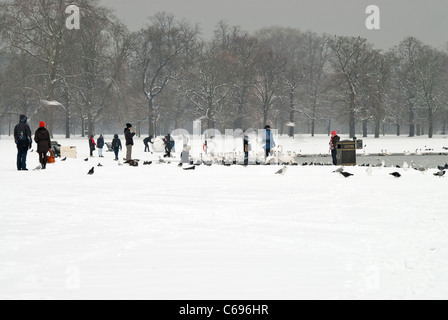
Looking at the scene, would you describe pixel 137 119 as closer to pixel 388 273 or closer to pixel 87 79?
pixel 87 79

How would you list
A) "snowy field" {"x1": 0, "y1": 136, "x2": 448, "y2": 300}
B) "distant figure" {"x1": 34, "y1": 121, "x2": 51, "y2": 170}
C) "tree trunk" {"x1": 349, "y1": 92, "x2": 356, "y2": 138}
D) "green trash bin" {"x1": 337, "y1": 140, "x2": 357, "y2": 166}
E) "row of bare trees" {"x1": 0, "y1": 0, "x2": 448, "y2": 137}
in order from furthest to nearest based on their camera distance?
1. "tree trunk" {"x1": 349, "y1": 92, "x2": 356, "y2": 138}
2. "row of bare trees" {"x1": 0, "y1": 0, "x2": 448, "y2": 137}
3. "green trash bin" {"x1": 337, "y1": 140, "x2": 357, "y2": 166}
4. "distant figure" {"x1": 34, "y1": 121, "x2": 51, "y2": 170}
5. "snowy field" {"x1": 0, "y1": 136, "x2": 448, "y2": 300}

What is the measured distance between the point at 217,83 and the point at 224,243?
4932 cm

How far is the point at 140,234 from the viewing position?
7.01 m

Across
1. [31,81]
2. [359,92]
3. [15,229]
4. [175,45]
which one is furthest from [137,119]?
[15,229]

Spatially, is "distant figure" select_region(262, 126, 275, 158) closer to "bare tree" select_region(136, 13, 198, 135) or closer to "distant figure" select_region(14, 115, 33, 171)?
"distant figure" select_region(14, 115, 33, 171)

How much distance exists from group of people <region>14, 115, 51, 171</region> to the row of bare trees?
2202 cm

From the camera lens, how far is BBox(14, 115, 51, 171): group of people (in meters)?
16.3

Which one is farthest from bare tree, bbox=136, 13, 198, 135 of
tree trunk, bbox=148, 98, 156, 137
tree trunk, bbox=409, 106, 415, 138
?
tree trunk, bbox=409, 106, 415, 138

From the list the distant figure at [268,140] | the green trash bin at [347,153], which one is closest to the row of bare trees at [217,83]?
the distant figure at [268,140]

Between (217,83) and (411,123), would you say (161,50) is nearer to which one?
(217,83)

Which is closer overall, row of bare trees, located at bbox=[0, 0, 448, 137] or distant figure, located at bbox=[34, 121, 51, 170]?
distant figure, located at bbox=[34, 121, 51, 170]

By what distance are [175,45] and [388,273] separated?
51.2 m

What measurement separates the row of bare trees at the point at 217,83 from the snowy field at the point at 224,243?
1204 inches

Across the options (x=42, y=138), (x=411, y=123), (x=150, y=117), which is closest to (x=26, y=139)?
(x=42, y=138)
